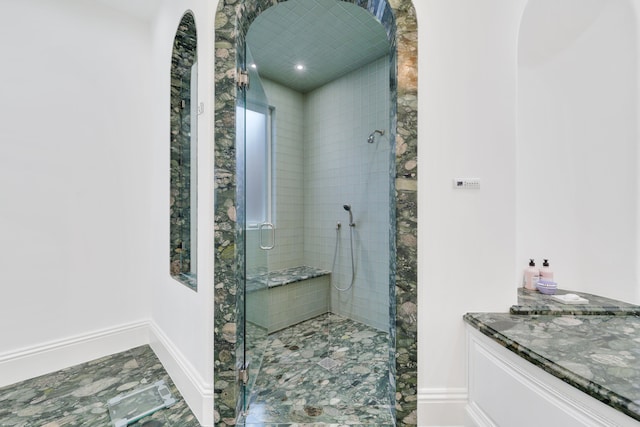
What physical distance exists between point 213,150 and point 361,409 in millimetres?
1688

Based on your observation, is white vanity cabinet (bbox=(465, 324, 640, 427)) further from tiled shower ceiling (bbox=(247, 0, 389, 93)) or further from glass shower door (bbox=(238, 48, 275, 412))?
tiled shower ceiling (bbox=(247, 0, 389, 93))

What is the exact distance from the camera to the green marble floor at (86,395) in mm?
1476

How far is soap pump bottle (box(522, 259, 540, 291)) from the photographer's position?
165 cm

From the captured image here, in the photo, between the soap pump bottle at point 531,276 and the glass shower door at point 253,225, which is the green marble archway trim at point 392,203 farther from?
the soap pump bottle at point 531,276

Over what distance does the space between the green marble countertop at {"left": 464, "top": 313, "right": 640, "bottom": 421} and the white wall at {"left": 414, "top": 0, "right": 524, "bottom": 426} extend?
24cm

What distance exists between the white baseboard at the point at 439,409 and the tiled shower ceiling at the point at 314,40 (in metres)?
2.51

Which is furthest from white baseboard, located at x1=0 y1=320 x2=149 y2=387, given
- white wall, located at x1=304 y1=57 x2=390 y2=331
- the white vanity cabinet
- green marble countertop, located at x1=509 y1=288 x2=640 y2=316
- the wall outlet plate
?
green marble countertop, located at x1=509 y1=288 x2=640 y2=316

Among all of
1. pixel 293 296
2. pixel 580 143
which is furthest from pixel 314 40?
pixel 293 296

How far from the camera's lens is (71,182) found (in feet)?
6.63

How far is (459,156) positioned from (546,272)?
966 millimetres

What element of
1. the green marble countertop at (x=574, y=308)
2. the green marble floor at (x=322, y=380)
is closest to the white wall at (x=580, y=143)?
the green marble countertop at (x=574, y=308)

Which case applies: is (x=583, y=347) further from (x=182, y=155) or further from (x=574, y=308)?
(x=182, y=155)

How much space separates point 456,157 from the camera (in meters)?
1.37

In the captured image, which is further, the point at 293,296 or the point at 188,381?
the point at 293,296
